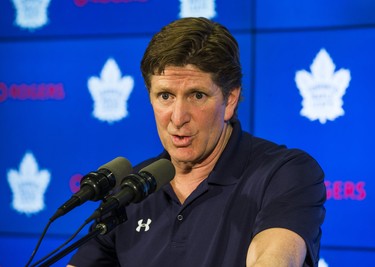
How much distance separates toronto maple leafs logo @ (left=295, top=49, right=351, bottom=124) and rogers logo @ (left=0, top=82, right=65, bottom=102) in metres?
0.97

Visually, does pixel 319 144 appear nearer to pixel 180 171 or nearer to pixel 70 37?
pixel 180 171

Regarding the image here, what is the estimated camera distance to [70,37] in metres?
2.64

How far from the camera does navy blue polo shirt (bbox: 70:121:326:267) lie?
4.97ft

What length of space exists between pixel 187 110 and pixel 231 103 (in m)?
0.18

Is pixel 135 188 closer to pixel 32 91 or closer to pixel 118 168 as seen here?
pixel 118 168

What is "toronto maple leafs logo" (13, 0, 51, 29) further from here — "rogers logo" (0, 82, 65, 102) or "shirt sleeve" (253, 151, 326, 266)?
"shirt sleeve" (253, 151, 326, 266)

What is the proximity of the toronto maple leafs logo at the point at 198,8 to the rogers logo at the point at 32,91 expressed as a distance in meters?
0.59

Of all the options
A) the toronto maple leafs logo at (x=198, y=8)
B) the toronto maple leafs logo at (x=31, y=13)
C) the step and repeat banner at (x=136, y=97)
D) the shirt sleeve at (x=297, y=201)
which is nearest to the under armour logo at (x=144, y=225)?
the shirt sleeve at (x=297, y=201)

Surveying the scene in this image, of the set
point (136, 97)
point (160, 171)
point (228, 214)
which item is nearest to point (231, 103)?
point (228, 214)

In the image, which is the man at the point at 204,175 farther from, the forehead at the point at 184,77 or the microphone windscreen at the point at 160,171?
the microphone windscreen at the point at 160,171

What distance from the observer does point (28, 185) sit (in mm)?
2648

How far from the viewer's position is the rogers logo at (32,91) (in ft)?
8.68

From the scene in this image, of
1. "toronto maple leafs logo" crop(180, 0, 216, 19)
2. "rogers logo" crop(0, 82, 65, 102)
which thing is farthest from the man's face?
"rogers logo" crop(0, 82, 65, 102)

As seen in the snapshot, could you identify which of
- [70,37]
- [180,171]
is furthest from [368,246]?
[70,37]
